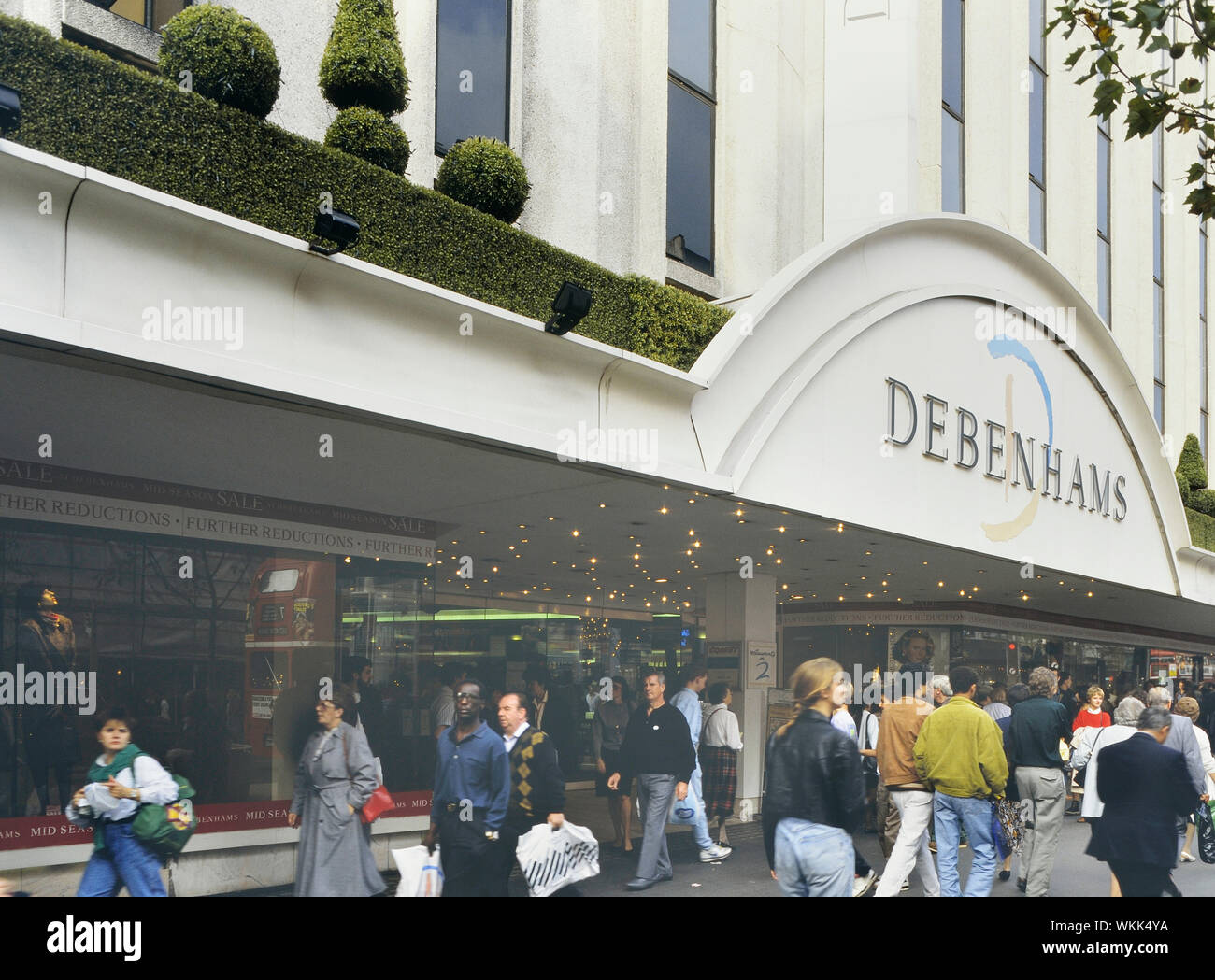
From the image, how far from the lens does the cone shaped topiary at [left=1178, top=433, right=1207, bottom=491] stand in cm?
2053

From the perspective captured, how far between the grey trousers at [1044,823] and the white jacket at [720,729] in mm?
3191

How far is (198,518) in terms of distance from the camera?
891 centimetres

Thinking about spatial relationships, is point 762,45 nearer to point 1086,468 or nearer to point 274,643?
point 1086,468

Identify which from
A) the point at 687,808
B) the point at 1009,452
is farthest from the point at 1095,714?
the point at 687,808

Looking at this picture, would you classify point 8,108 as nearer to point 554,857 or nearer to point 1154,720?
point 554,857

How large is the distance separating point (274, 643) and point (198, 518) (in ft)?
4.06

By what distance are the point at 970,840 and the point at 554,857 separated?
3.17 meters

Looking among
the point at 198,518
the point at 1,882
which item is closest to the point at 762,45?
the point at 198,518

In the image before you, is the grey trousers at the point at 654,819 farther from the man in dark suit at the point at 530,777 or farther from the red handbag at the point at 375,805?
the red handbag at the point at 375,805

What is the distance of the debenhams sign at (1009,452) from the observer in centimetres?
1160

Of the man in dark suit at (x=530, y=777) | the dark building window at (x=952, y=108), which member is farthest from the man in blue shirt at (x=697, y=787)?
the dark building window at (x=952, y=108)

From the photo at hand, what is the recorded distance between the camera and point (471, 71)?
933 centimetres

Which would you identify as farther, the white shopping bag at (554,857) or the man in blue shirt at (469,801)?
the white shopping bag at (554,857)
